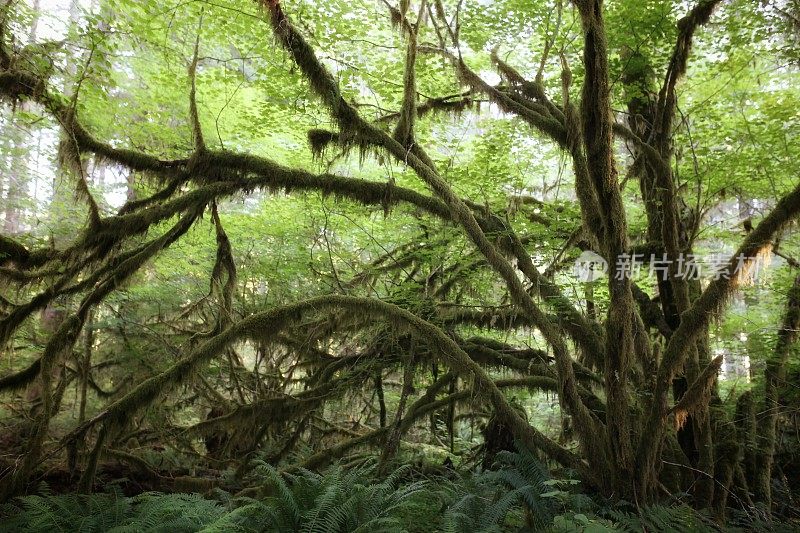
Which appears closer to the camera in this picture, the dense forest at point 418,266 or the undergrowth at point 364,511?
the undergrowth at point 364,511

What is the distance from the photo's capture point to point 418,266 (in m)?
7.97

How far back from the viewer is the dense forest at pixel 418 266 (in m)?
4.76

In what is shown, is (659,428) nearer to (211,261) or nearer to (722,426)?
(722,426)

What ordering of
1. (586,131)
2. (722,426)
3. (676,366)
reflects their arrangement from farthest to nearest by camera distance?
(722,426) < (676,366) < (586,131)

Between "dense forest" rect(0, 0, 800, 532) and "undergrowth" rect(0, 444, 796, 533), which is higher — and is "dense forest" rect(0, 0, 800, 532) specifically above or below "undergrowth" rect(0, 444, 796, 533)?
above

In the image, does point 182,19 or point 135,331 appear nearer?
point 182,19

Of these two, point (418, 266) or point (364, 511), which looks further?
point (418, 266)

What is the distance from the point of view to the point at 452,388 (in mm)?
7770

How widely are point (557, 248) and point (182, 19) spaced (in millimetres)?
6481

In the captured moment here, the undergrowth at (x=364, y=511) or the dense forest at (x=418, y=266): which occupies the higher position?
the dense forest at (x=418, y=266)

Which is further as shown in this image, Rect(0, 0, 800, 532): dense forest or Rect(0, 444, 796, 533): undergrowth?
Rect(0, 0, 800, 532): dense forest

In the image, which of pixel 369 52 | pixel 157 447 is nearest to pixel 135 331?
pixel 157 447

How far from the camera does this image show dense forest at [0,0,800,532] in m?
4.76

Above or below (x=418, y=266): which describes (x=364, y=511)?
below
